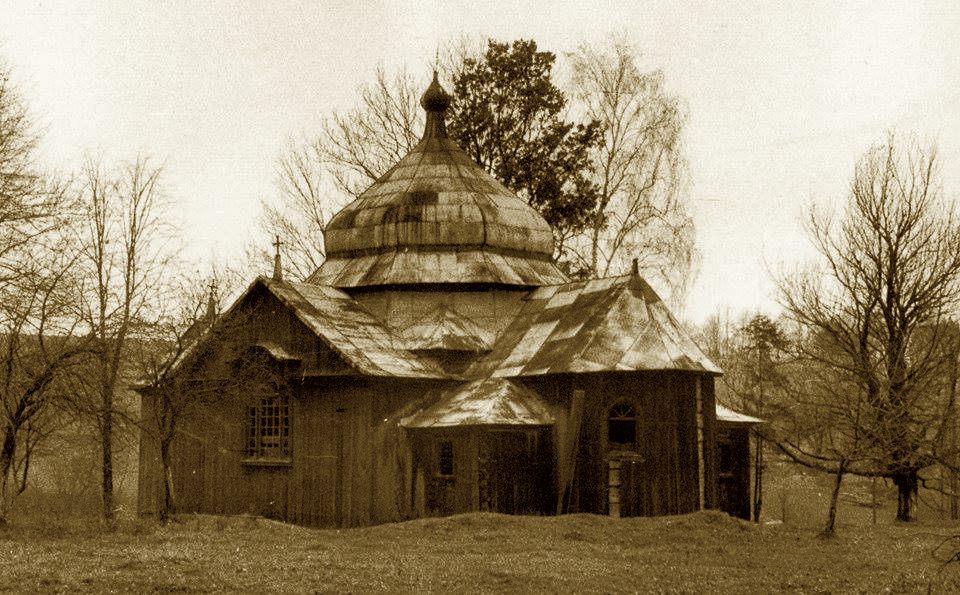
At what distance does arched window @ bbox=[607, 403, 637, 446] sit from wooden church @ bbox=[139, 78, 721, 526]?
43mm

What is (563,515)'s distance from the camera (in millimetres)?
25172

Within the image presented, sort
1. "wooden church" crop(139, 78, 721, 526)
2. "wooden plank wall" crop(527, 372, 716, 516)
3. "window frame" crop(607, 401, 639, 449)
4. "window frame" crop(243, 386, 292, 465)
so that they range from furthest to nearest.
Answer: "window frame" crop(243, 386, 292, 465) < "window frame" crop(607, 401, 639, 449) < "wooden church" crop(139, 78, 721, 526) < "wooden plank wall" crop(527, 372, 716, 516)

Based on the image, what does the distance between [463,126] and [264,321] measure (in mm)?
13785

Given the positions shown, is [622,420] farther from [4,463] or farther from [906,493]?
[4,463]

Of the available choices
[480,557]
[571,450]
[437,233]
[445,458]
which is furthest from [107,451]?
[480,557]

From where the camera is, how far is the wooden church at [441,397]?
26109 mm

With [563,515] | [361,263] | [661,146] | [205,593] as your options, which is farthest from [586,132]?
[205,593]

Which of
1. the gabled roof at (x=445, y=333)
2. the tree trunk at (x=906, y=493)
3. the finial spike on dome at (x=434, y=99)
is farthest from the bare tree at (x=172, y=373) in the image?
the tree trunk at (x=906, y=493)

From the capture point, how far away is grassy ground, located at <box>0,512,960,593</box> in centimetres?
1681

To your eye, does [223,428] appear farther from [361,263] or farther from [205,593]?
[205,593]

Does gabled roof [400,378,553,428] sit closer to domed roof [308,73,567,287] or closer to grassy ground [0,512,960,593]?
Result: grassy ground [0,512,960,593]

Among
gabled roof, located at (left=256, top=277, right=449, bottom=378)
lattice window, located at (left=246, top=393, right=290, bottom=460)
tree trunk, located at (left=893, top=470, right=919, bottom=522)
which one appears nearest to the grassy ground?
lattice window, located at (left=246, top=393, right=290, bottom=460)

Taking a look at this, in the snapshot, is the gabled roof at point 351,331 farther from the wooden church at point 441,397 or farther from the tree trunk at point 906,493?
the tree trunk at point 906,493

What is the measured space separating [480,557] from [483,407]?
22.8 feet
